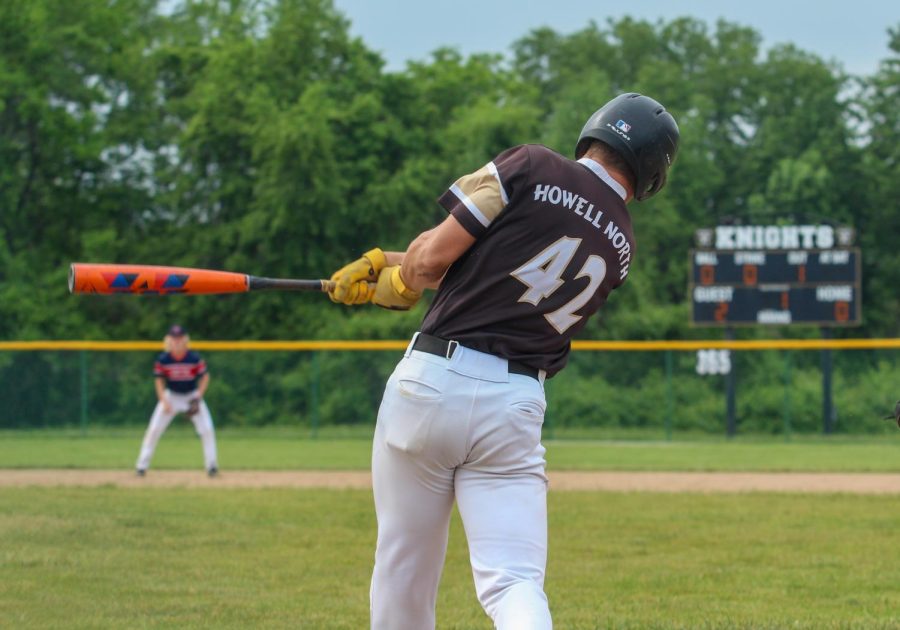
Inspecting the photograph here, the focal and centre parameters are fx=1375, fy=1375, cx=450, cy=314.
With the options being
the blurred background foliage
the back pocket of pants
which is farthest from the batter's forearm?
the blurred background foliage

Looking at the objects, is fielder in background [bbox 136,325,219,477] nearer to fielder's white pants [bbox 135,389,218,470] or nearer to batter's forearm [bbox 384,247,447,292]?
fielder's white pants [bbox 135,389,218,470]

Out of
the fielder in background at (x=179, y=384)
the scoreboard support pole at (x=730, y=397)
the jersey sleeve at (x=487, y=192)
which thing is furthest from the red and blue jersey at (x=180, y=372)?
the jersey sleeve at (x=487, y=192)

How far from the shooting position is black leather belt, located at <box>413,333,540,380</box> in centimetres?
412

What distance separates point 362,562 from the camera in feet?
29.8

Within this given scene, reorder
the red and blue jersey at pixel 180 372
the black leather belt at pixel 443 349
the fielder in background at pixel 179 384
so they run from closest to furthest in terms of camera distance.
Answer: the black leather belt at pixel 443 349 → the fielder in background at pixel 179 384 → the red and blue jersey at pixel 180 372

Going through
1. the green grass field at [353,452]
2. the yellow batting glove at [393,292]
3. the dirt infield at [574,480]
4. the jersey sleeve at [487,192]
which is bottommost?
the green grass field at [353,452]

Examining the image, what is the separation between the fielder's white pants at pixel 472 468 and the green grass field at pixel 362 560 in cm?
259

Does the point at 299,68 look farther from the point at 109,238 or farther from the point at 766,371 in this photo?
the point at 766,371

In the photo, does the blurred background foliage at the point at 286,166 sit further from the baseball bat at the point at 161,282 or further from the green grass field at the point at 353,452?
the baseball bat at the point at 161,282

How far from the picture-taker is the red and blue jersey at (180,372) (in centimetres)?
1678

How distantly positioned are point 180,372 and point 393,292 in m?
12.7

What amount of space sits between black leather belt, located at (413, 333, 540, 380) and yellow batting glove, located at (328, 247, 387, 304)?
490 mm

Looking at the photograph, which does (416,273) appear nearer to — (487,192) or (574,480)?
(487,192)

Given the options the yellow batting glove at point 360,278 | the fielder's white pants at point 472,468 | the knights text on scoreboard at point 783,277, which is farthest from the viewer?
the knights text on scoreboard at point 783,277
